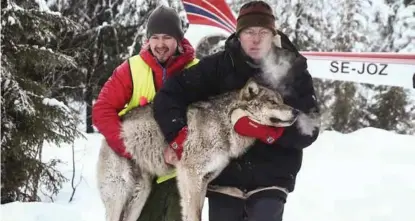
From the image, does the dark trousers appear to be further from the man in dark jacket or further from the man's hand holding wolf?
the man's hand holding wolf

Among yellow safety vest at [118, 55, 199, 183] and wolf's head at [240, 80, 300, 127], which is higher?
yellow safety vest at [118, 55, 199, 183]

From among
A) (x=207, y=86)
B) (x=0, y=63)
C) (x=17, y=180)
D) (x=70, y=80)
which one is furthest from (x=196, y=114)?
(x=70, y=80)

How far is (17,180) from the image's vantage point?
773 centimetres

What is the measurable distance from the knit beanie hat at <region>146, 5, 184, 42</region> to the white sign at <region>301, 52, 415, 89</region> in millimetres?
4713

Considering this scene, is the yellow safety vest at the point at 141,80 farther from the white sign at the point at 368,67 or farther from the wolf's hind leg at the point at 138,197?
the white sign at the point at 368,67

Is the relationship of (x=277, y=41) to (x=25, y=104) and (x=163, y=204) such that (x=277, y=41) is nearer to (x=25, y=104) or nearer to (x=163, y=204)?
(x=163, y=204)

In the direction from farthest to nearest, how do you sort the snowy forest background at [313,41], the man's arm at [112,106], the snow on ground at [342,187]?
the snowy forest background at [313,41], the snow on ground at [342,187], the man's arm at [112,106]

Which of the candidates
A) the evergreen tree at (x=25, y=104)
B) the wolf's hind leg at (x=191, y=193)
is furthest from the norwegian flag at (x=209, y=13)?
the wolf's hind leg at (x=191, y=193)

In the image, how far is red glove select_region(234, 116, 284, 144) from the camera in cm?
344

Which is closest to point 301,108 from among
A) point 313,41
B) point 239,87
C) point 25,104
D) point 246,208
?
point 239,87

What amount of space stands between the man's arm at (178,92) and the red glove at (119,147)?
43 cm

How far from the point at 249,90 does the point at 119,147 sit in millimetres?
1111

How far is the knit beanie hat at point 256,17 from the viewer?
11.3 ft

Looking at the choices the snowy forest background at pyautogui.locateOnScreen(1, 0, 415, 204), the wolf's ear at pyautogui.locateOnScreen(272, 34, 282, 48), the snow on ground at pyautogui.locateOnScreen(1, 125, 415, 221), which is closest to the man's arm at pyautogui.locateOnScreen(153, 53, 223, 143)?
the wolf's ear at pyautogui.locateOnScreen(272, 34, 282, 48)
